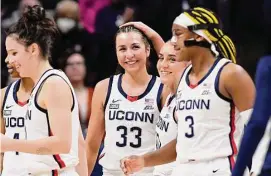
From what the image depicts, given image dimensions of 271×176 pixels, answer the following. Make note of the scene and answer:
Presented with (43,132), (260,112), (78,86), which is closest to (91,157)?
(43,132)

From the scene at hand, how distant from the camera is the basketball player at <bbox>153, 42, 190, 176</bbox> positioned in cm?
592

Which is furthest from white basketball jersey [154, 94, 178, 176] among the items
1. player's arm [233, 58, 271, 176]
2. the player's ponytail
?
player's arm [233, 58, 271, 176]

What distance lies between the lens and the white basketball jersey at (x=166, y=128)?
590 cm

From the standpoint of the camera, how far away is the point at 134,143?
245 inches

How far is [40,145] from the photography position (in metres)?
5.43

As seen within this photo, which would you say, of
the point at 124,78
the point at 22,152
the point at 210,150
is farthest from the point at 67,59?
the point at 210,150

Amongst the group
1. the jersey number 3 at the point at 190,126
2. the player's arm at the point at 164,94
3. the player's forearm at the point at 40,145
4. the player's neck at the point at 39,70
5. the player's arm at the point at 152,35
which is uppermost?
the player's arm at the point at 152,35

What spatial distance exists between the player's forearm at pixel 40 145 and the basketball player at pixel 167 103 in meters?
0.79

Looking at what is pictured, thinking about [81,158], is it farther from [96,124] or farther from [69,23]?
[69,23]

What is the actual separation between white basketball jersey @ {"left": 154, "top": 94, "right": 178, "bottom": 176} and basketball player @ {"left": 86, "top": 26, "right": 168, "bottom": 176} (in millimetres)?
176

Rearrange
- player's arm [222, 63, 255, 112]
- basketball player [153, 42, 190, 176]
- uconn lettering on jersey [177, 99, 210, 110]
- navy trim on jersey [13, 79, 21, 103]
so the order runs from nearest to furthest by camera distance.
Result: 1. player's arm [222, 63, 255, 112]
2. uconn lettering on jersey [177, 99, 210, 110]
3. basketball player [153, 42, 190, 176]
4. navy trim on jersey [13, 79, 21, 103]

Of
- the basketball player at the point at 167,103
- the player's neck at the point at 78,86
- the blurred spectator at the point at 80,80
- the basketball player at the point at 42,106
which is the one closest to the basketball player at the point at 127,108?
the basketball player at the point at 167,103

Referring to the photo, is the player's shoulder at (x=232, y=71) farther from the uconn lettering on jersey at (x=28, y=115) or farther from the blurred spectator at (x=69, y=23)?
the blurred spectator at (x=69, y=23)

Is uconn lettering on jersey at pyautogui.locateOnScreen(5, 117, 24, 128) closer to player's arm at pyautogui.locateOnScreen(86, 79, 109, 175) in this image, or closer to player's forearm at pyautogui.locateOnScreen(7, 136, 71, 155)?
player's forearm at pyautogui.locateOnScreen(7, 136, 71, 155)
